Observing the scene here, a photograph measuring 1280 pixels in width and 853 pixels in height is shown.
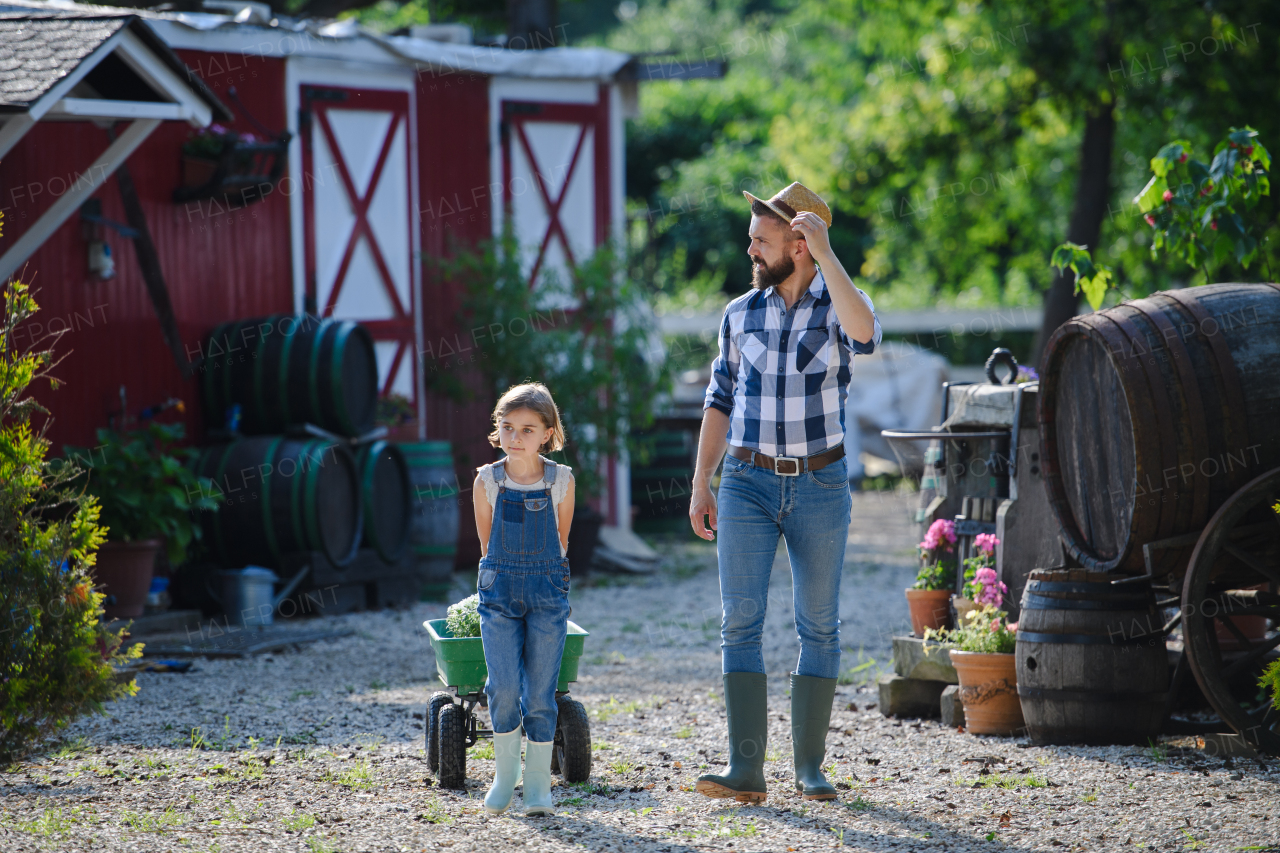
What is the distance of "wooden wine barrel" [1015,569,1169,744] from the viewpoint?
5.01 meters

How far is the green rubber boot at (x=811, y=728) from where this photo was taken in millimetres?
4367

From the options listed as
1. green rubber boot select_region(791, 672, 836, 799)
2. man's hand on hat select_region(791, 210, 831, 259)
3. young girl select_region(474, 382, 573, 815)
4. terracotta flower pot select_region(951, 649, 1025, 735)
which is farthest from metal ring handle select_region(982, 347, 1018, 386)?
young girl select_region(474, 382, 573, 815)

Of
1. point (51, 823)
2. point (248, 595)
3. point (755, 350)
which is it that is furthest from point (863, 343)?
point (248, 595)

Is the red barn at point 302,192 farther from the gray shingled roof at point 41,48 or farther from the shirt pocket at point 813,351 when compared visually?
the shirt pocket at point 813,351

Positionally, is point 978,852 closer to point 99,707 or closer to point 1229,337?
point 1229,337

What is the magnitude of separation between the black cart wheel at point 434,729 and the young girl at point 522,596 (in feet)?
1.38

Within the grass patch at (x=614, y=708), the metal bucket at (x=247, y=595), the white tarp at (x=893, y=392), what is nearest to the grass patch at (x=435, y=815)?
the grass patch at (x=614, y=708)

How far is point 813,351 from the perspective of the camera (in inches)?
169

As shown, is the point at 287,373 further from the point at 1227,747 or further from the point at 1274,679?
the point at 1274,679

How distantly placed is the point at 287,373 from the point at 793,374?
5715 mm

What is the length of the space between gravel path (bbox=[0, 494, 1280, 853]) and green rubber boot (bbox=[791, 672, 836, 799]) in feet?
0.21

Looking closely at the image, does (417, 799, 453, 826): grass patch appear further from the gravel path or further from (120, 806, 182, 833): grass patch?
(120, 806, 182, 833): grass patch

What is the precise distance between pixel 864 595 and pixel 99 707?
5967 millimetres

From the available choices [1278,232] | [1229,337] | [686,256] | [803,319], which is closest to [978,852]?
[803,319]
